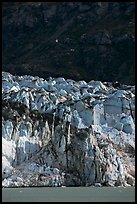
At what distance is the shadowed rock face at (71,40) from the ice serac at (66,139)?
4574 centimetres

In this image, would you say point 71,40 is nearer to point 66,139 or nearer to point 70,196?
point 66,139

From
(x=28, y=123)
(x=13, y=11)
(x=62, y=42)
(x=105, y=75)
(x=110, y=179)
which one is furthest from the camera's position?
(x=13, y=11)

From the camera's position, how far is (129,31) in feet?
383

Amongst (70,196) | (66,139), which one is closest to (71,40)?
(66,139)

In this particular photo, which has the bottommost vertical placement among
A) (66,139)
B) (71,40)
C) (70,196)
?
(70,196)

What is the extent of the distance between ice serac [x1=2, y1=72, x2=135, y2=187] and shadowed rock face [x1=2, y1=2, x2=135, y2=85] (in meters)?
45.7

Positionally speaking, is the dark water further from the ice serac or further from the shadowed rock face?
the shadowed rock face

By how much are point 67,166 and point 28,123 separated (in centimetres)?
598

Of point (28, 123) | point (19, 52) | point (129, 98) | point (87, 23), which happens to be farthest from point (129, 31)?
point (28, 123)

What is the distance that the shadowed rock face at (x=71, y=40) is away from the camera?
113 metres

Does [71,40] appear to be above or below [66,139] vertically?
above

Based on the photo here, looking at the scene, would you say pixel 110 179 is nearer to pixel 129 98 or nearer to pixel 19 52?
pixel 129 98

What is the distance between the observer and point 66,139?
49.1 m

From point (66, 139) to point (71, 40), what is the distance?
73376 millimetres
